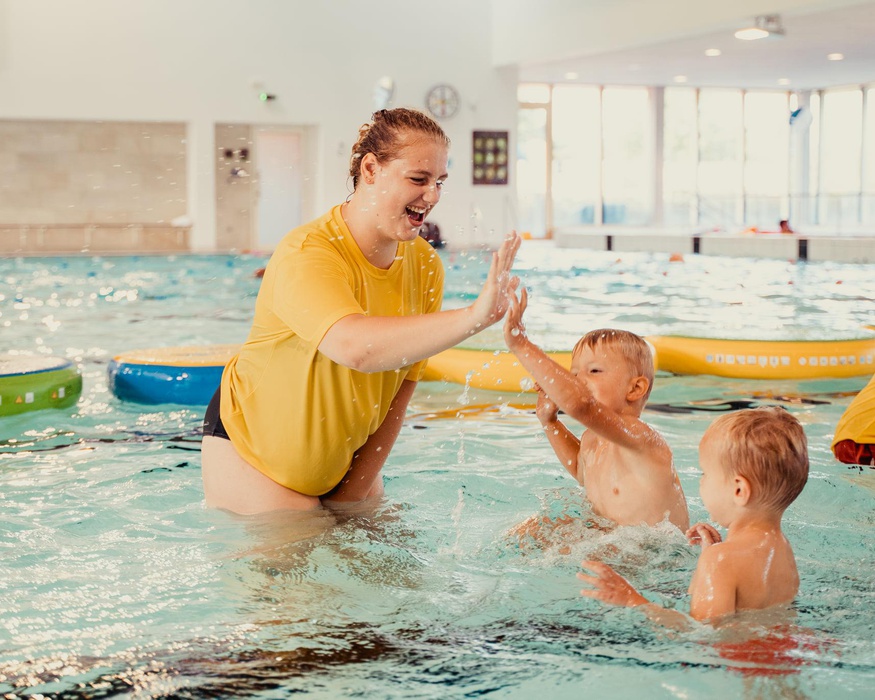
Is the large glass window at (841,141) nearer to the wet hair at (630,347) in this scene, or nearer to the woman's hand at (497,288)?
the wet hair at (630,347)

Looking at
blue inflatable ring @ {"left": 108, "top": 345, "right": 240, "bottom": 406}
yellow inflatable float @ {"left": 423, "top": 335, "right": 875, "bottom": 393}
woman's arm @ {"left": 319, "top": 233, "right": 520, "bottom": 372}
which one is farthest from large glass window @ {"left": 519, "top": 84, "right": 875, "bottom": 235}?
woman's arm @ {"left": 319, "top": 233, "right": 520, "bottom": 372}

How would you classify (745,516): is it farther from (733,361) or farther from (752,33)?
(752,33)

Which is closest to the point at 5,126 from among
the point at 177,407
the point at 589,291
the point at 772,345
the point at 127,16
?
the point at 127,16

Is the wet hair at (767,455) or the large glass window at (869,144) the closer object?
the wet hair at (767,455)

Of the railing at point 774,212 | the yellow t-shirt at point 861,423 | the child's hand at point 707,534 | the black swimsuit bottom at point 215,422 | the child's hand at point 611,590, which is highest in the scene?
the railing at point 774,212

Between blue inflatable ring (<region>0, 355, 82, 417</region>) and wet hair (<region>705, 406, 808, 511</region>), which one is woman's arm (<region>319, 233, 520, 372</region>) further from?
blue inflatable ring (<region>0, 355, 82, 417</region>)

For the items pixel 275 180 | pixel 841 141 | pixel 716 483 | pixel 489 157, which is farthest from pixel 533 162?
pixel 716 483

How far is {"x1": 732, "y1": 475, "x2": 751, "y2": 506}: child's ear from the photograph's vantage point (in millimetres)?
2238

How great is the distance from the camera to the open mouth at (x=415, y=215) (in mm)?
2553

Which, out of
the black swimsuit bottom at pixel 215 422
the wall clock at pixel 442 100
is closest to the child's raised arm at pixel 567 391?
the black swimsuit bottom at pixel 215 422

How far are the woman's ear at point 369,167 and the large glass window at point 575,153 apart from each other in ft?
73.3

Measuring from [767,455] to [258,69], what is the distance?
1835 cm

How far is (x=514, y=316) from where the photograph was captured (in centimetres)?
230

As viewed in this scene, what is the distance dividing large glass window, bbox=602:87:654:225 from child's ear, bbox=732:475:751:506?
2339 cm
